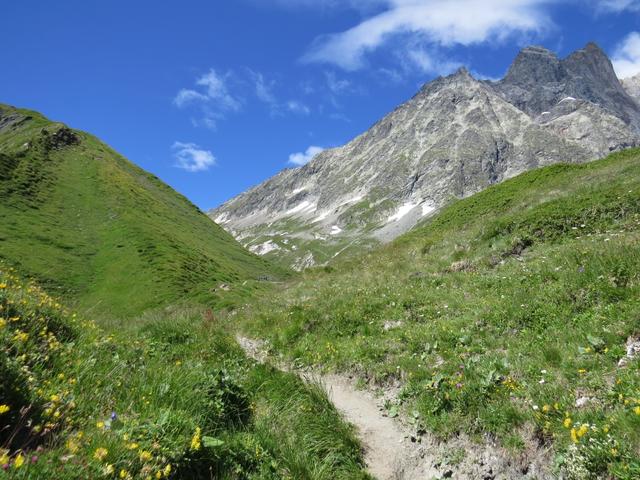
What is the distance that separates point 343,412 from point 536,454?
426 centimetres

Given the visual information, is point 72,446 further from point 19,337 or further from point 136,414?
point 19,337

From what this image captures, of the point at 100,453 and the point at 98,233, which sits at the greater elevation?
the point at 98,233

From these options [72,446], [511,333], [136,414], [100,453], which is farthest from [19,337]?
[511,333]

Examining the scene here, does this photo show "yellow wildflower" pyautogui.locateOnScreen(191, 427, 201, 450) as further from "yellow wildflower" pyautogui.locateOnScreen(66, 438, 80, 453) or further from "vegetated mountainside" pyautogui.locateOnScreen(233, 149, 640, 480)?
"vegetated mountainside" pyautogui.locateOnScreen(233, 149, 640, 480)

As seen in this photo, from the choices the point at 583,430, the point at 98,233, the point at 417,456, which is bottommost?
the point at 417,456

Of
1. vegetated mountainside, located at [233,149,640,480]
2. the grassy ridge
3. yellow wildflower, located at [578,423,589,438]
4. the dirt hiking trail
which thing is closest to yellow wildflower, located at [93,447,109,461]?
the grassy ridge

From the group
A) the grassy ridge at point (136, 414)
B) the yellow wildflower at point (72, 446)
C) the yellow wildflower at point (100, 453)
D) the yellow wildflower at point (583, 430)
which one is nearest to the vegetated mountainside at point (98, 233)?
the grassy ridge at point (136, 414)

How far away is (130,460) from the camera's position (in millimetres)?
4230

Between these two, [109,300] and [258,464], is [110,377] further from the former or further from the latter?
[109,300]

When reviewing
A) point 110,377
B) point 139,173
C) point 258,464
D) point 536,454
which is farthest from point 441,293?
point 139,173

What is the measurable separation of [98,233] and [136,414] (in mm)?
96847

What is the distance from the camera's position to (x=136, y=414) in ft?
16.9

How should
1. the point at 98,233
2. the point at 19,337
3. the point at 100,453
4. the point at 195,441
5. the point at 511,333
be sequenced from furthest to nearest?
the point at 98,233
the point at 511,333
the point at 19,337
the point at 195,441
the point at 100,453

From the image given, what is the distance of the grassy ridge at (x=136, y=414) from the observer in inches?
166
